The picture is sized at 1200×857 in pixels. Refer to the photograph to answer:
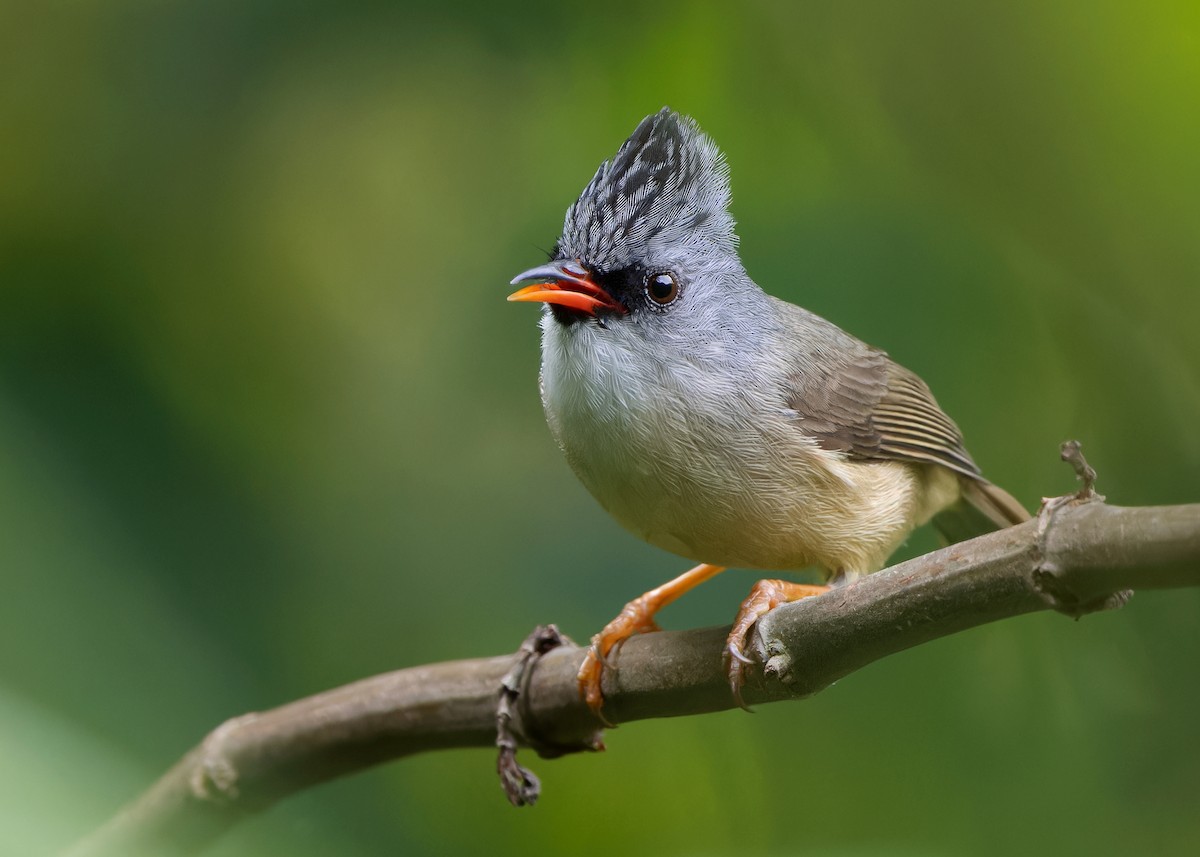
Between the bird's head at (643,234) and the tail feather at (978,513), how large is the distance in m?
1.24

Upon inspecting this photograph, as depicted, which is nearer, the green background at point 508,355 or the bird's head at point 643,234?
the green background at point 508,355

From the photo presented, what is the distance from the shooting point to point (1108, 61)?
9.32 ft

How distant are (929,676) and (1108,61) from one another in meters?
1.82

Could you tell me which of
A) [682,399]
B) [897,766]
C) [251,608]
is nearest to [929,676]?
[897,766]

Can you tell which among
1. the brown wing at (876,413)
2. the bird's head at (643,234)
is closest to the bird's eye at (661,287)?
the bird's head at (643,234)

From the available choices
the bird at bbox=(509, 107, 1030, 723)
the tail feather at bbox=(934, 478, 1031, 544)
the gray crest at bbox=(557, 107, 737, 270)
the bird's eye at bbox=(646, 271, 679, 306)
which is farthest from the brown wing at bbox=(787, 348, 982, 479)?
the gray crest at bbox=(557, 107, 737, 270)

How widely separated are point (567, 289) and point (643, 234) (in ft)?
0.96

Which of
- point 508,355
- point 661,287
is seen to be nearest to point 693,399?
point 661,287

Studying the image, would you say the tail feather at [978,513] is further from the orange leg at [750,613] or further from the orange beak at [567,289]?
the orange beak at [567,289]

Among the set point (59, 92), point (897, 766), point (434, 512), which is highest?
point (59, 92)

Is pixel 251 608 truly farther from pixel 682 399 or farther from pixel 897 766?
pixel 897 766

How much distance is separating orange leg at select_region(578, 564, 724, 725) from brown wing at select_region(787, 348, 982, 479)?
0.61 m

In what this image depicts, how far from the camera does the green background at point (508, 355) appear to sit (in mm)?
2973

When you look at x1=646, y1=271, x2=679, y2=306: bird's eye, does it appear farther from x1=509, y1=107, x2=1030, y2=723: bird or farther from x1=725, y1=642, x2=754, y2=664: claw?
x1=725, y1=642, x2=754, y2=664: claw
